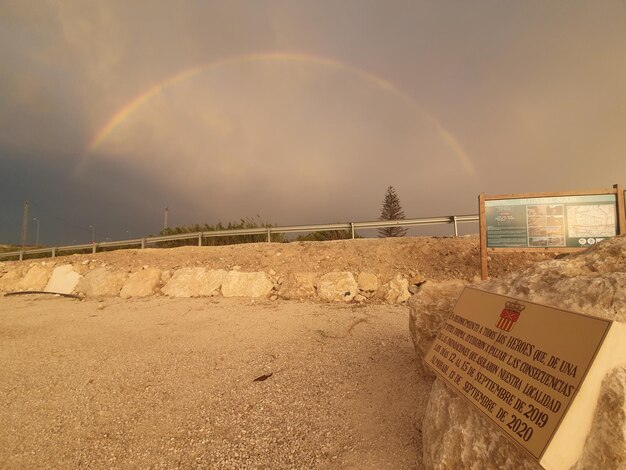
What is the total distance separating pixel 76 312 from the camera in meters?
8.09

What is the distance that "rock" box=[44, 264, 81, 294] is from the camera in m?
11.4

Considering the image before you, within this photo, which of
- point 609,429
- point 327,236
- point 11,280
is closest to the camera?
point 609,429

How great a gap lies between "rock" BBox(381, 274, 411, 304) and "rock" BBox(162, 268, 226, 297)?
189 inches

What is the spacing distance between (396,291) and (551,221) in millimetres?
3705

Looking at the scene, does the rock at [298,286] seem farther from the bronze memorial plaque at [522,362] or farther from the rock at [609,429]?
the rock at [609,429]

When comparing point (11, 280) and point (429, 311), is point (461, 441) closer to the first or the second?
point (429, 311)

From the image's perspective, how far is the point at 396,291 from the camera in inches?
309

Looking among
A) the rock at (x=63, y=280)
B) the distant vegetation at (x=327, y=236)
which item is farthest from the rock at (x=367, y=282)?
the rock at (x=63, y=280)

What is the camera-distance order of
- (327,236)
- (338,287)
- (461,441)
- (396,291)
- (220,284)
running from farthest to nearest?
(327,236)
(220,284)
(338,287)
(396,291)
(461,441)

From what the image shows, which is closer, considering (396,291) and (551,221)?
(551,221)

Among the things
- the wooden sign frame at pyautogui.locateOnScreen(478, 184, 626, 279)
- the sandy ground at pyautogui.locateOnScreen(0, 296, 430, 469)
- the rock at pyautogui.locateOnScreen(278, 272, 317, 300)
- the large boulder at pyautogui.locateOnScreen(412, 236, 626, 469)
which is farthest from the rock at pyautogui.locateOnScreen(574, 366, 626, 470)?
the rock at pyautogui.locateOnScreen(278, 272, 317, 300)

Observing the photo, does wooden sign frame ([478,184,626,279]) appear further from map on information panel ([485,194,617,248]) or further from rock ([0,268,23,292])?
rock ([0,268,23,292])

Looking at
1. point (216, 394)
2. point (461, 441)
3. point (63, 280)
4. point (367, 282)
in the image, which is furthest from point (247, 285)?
point (63, 280)

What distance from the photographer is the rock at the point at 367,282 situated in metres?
8.13
